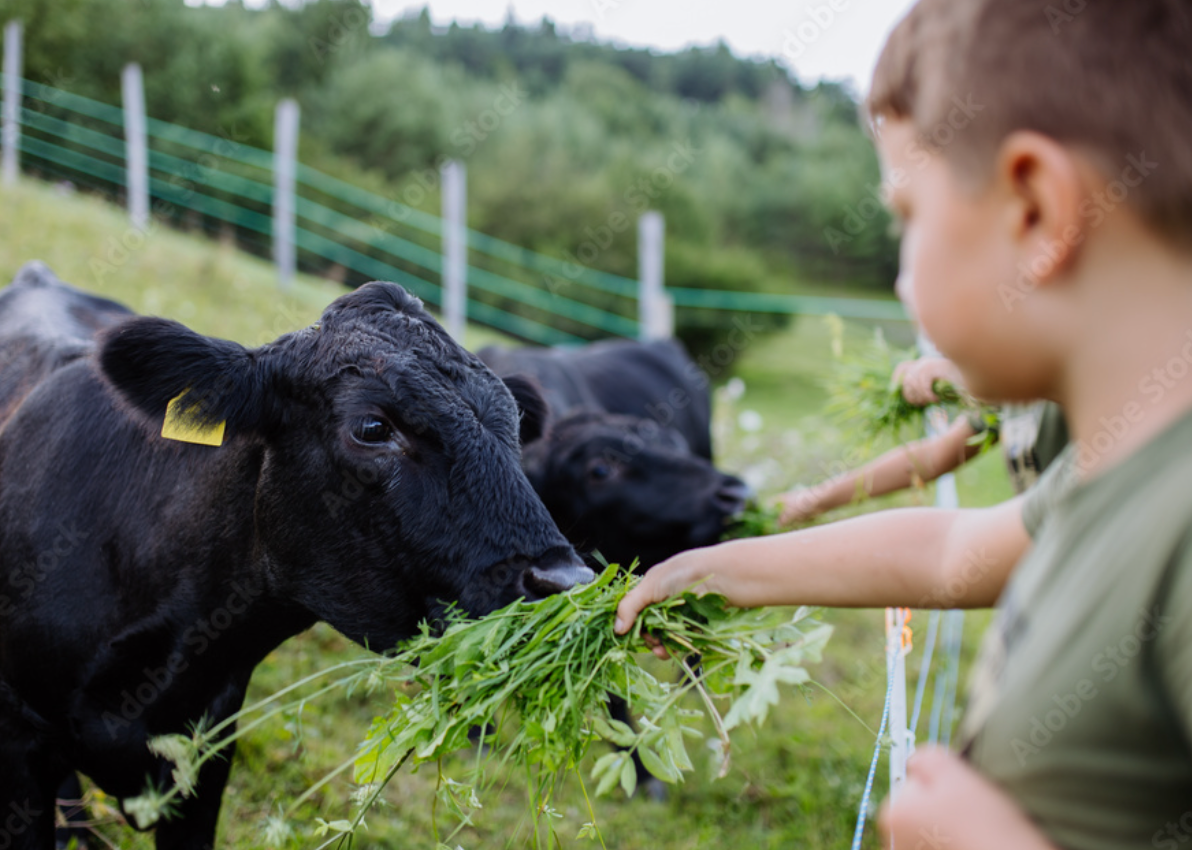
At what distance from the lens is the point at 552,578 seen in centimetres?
207

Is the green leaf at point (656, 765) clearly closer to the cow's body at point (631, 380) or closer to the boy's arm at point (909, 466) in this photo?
the boy's arm at point (909, 466)

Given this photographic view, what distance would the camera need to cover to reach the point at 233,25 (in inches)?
1389

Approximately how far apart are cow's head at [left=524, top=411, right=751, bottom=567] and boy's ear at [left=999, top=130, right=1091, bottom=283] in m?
3.36

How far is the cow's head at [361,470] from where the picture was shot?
218cm

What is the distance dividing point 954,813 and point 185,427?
6.33 feet

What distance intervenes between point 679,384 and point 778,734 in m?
3.46

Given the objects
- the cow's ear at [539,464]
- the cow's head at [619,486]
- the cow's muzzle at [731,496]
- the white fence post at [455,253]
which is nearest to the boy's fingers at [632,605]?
the cow's muzzle at [731,496]

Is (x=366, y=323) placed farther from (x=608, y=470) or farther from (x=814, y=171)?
(x=814, y=171)

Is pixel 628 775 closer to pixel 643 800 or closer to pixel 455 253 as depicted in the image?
pixel 643 800

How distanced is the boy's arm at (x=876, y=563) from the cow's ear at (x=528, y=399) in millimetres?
1339

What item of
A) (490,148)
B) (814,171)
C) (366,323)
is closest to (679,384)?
(366,323)

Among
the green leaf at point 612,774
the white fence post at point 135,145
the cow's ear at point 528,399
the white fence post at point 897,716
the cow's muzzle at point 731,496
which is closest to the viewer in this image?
the green leaf at point 612,774

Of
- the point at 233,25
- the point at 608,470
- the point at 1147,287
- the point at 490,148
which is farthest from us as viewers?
the point at 490,148

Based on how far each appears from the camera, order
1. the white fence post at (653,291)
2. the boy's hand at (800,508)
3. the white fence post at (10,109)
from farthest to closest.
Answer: the white fence post at (10,109), the white fence post at (653,291), the boy's hand at (800,508)
